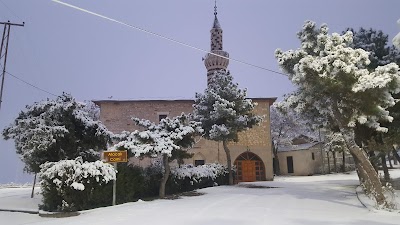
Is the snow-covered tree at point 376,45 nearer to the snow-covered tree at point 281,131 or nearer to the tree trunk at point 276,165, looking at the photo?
the snow-covered tree at point 281,131

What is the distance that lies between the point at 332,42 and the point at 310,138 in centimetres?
3237

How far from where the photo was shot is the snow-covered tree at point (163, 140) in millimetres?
13758

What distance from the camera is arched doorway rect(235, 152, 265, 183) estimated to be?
1111 inches

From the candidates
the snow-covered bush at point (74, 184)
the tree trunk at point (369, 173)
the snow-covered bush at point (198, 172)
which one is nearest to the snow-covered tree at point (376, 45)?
the tree trunk at point (369, 173)

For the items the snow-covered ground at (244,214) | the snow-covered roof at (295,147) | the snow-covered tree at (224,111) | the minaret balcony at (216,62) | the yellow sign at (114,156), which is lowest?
the snow-covered ground at (244,214)

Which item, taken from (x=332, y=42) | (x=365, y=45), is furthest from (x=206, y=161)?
(x=332, y=42)

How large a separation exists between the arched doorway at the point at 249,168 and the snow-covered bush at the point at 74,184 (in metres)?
17.3

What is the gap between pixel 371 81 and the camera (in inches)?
417

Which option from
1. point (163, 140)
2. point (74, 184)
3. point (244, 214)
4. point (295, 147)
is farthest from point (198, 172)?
point (295, 147)

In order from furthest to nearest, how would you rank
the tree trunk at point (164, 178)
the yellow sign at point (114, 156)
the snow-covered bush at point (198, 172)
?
1. the snow-covered bush at point (198, 172)
2. the tree trunk at point (164, 178)
3. the yellow sign at point (114, 156)

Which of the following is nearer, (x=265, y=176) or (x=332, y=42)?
(x=332, y=42)

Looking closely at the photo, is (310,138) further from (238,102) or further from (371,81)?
(371,81)

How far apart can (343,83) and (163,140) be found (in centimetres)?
757

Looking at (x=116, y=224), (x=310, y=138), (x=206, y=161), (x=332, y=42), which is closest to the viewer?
(x=116, y=224)
